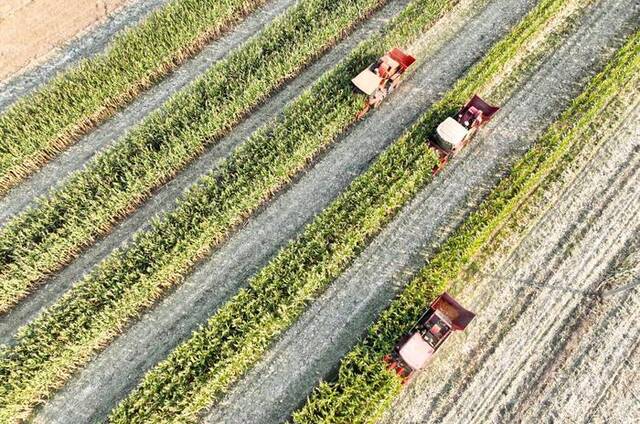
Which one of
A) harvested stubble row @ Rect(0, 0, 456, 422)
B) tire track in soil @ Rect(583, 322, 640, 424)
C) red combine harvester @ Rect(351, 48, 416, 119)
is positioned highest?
red combine harvester @ Rect(351, 48, 416, 119)

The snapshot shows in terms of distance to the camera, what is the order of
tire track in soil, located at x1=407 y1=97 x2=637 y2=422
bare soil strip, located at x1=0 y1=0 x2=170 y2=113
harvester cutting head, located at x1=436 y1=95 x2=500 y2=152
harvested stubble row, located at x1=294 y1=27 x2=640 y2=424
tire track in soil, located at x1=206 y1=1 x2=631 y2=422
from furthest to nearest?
bare soil strip, located at x1=0 y1=0 x2=170 y2=113 < harvester cutting head, located at x1=436 y1=95 x2=500 y2=152 < tire track in soil, located at x1=206 y1=1 x2=631 y2=422 < tire track in soil, located at x1=407 y1=97 x2=637 y2=422 < harvested stubble row, located at x1=294 y1=27 x2=640 y2=424

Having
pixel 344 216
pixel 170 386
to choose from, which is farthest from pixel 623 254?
pixel 170 386

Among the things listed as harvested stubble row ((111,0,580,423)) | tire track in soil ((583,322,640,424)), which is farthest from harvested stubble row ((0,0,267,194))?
tire track in soil ((583,322,640,424))

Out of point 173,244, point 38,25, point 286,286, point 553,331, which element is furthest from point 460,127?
point 38,25

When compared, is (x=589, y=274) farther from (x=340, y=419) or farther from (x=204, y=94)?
(x=204, y=94)

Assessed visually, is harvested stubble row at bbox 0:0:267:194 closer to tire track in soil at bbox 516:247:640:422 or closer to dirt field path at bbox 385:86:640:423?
dirt field path at bbox 385:86:640:423

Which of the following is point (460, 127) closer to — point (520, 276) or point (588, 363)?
point (520, 276)
